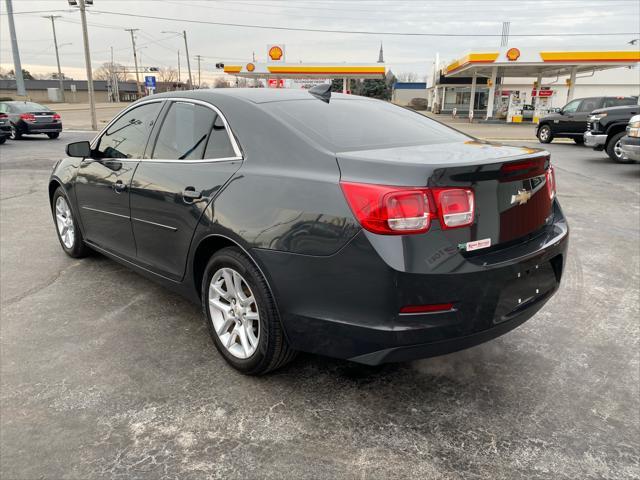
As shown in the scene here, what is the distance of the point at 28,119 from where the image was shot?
64.3 feet

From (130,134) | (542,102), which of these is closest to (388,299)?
(130,134)

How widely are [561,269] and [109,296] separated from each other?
340cm

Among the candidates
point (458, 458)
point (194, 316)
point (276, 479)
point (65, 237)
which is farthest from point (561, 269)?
point (65, 237)

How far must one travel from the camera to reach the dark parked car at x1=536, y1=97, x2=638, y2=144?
18.2m

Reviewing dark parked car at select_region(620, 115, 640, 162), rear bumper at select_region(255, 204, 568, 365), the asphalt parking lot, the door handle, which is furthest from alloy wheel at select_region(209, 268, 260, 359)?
dark parked car at select_region(620, 115, 640, 162)

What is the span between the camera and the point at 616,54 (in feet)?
101

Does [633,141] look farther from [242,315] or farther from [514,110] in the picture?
[514,110]

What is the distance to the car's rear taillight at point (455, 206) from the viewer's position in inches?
87.4

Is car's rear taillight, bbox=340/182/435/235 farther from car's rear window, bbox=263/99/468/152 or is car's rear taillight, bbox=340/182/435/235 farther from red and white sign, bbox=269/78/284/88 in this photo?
red and white sign, bbox=269/78/284/88

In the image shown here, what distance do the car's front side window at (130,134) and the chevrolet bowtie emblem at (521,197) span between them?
255cm

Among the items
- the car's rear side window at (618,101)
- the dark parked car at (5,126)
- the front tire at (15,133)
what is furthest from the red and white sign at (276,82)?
the car's rear side window at (618,101)

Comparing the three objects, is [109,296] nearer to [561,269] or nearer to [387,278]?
[387,278]

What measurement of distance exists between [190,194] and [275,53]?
37765 mm

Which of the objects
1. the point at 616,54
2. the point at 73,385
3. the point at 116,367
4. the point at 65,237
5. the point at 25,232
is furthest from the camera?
the point at 616,54
